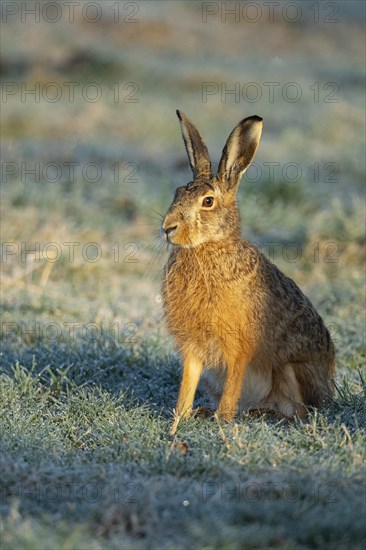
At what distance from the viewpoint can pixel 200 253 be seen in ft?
17.5

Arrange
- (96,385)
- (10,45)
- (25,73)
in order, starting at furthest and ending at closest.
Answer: (10,45) < (25,73) < (96,385)

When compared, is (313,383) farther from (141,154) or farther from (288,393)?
(141,154)

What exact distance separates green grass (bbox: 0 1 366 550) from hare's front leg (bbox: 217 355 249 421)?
11cm

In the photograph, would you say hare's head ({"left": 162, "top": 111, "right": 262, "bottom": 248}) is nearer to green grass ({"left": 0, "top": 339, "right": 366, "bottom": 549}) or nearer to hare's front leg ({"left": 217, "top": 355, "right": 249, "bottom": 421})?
hare's front leg ({"left": 217, "top": 355, "right": 249, "bottom": 421})

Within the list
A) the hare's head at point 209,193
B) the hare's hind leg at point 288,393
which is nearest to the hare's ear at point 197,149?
the hare's head at point 209,193

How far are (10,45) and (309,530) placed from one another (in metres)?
20.0

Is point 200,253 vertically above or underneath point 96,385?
above

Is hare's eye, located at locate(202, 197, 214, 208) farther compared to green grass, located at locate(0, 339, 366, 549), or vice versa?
hare's eye, located at locate(202, 197, 214, 208)

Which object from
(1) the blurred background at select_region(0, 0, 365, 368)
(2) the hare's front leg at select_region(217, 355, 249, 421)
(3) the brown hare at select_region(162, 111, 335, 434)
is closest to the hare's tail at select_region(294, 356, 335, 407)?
(3) the brown hare at select_region(162, 111, 335, 434)

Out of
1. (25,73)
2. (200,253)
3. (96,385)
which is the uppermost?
(25,73)

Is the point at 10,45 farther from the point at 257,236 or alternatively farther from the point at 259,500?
the point at 259,500

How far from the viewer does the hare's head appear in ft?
16.8

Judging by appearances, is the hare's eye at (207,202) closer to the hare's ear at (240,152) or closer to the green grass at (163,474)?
the hare's ear at (240,152)

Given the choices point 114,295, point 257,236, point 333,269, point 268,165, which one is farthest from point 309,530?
point 268,165
